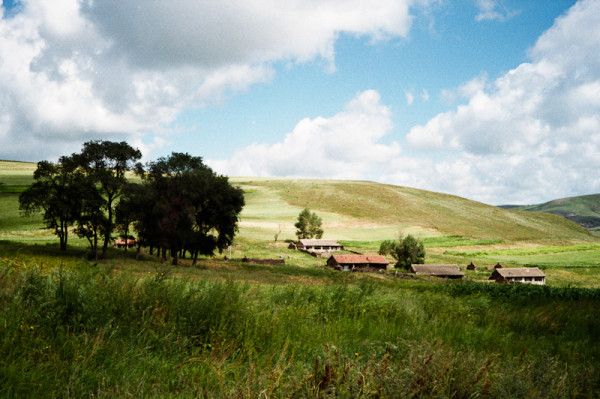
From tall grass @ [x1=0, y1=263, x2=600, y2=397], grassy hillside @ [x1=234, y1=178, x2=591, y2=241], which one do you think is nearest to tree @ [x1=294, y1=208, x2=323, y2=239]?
grassy hillside @ [x1=234, y1=178, x2=591, y2=241]

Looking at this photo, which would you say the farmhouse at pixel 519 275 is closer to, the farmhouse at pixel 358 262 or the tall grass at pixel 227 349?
the farmhouse at pixel 358 262

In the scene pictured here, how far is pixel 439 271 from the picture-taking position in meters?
86.1

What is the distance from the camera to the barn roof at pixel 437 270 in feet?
280

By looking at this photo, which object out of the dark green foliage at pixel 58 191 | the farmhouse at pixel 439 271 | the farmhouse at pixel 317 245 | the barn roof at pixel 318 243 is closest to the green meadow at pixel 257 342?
the dark green foliage at pixel 58 191

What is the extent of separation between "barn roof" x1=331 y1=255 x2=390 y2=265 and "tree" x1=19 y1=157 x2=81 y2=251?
5343 cm

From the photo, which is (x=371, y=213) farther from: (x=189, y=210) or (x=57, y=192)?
(x=57, y=192)

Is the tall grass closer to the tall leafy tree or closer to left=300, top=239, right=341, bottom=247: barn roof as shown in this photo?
the tall leafy tree

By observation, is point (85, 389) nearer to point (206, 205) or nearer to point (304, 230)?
point (206, 205)

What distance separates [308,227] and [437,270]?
→ 39.8m

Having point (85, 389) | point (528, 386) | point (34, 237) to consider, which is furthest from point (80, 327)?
point (34, 237)

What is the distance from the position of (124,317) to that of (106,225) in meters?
52.2

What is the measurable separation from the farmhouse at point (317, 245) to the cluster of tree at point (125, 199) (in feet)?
164

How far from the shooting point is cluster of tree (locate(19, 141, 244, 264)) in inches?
2061

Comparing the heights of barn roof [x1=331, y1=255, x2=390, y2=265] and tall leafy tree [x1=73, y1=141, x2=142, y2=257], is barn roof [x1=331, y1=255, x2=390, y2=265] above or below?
below
